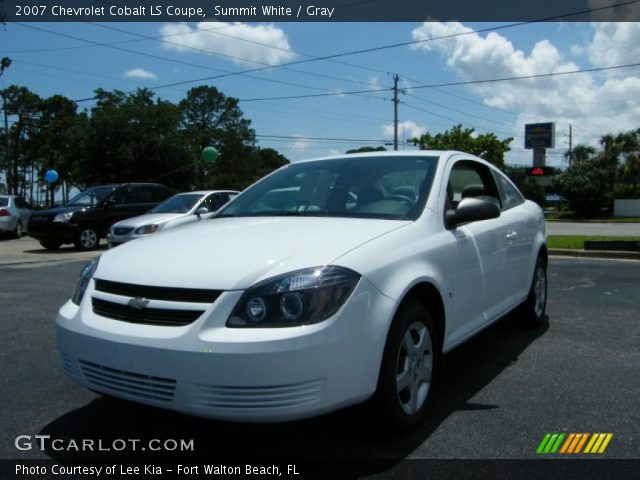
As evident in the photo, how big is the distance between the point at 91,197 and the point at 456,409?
1358 centimetres

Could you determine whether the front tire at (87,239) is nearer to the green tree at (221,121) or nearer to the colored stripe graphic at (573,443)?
the colored stripe graphic at (573,443)

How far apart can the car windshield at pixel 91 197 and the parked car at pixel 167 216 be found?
8.88 feet

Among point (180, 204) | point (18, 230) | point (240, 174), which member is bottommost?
point (18, 230)

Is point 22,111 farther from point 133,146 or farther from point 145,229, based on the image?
point 145,229

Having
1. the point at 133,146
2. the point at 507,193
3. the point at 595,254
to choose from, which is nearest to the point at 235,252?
the point at 507,193

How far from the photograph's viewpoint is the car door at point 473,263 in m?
3.56

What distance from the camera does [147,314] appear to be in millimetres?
2623

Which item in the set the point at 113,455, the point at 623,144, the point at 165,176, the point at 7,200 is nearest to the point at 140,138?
the point at 165,176

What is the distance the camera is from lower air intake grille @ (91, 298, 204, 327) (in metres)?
2.53

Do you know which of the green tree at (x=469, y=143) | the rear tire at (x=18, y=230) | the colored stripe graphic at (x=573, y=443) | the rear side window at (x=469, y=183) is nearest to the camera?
the colored stripe graphic at (x=573, y=443)

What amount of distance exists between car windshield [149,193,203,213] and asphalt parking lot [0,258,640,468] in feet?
24.0

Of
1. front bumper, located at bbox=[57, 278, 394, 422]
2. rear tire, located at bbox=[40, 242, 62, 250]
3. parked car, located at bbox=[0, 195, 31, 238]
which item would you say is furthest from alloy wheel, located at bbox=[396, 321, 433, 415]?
parked car, located at bbox=[0, 195, 31, 238]

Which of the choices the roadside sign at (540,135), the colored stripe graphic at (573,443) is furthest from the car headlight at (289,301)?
the roadside sign at (540,135)

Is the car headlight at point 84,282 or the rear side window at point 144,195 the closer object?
the car headlight at point 84,282
